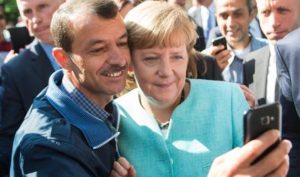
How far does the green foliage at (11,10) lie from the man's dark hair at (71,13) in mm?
15105

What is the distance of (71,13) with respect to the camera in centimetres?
181

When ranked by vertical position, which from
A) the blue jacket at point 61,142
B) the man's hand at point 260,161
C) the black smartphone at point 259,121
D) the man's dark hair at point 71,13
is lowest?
the blue jacket at point 61,142

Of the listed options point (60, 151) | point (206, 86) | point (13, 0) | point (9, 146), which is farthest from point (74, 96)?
point (13, 0)

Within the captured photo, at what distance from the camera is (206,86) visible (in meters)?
2.06

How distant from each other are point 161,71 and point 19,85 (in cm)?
117

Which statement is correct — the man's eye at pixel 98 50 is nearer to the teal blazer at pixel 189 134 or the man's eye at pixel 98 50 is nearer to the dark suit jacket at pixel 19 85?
the teal blazer at pixel 189 134

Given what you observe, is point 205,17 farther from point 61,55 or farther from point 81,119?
point 81,119

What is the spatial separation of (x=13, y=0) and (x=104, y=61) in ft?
52.8

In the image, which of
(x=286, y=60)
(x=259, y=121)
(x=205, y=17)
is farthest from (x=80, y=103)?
(x=205, y=17)

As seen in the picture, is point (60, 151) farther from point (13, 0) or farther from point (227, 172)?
point (13, 0)

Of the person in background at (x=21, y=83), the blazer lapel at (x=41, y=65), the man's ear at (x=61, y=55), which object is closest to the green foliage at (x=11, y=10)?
the person in background at (x=21, y=83)

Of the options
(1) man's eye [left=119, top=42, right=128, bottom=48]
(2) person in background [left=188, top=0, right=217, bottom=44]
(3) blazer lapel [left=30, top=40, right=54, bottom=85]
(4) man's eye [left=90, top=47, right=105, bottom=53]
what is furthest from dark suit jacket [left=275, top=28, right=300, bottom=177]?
(2) person in background [left=188, top=0, right=217, bottom=44]

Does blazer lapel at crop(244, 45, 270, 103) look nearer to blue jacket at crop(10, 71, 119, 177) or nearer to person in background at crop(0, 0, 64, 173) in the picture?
person in background at crop(0, 0, 64, 173)

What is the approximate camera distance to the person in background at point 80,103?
155cm
